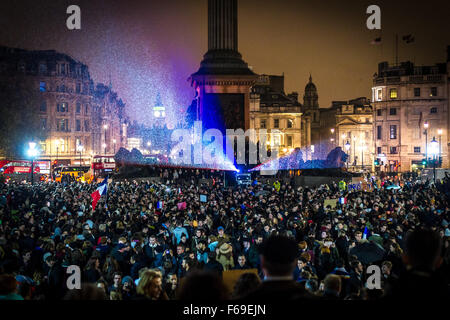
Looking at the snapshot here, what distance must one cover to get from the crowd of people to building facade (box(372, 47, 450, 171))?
61890 millimetres

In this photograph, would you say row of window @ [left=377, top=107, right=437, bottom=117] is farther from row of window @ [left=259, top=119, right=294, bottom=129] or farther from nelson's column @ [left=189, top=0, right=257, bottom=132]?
nelson's column @ [left=189, top=0, right=257, bottom=132]

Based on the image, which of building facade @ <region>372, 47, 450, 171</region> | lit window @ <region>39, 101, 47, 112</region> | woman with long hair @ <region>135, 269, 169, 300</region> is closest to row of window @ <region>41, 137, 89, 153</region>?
lit window @ <region>39, 101, 47, 112</region>

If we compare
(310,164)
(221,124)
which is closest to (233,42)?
(221,124)

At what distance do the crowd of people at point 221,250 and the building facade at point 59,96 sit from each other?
62040mm

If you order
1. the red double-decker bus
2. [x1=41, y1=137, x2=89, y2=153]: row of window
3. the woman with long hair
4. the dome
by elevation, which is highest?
the dome

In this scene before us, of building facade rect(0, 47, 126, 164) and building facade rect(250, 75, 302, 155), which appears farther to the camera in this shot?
building facade rect(250, 75, 302, 155)

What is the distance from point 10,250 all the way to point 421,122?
8035 centimetres

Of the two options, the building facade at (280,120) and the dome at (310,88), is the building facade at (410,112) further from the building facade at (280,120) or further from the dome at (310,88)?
the dome at (310,88)

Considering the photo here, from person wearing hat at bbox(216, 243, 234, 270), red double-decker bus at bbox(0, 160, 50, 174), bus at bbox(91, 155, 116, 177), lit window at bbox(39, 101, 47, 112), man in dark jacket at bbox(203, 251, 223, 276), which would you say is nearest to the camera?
man in dark jacket at bbox(203, 251, 223, 276)

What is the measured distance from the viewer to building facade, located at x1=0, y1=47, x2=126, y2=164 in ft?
266

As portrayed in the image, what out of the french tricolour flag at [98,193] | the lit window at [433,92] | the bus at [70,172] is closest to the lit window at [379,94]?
the lit window at [433,92]

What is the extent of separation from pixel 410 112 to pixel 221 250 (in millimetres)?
78298

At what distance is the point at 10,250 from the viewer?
10.4m
